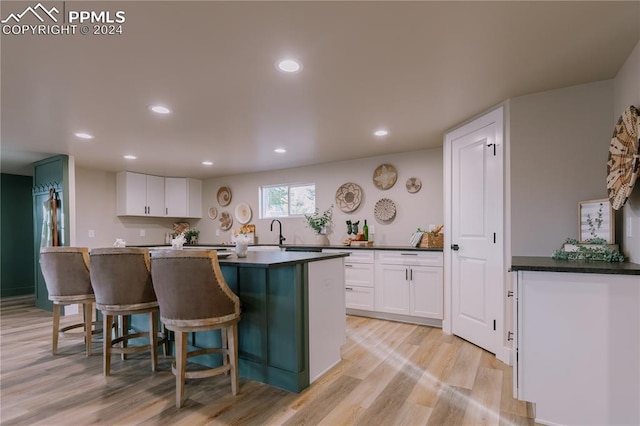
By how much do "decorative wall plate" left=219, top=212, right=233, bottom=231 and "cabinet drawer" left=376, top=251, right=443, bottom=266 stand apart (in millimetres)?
3402

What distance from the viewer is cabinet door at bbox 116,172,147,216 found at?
5723 millimetres

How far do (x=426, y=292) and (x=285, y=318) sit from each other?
2.18 m

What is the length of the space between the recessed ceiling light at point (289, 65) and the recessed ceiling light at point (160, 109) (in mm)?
1296

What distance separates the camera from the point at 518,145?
2.70m

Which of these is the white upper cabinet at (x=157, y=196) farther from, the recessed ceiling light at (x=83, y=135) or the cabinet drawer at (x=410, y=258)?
the cabinet drawer at (x=410, y=258)

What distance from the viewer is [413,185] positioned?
4586mm

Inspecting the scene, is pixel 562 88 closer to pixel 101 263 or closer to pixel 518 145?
pixel 518 145

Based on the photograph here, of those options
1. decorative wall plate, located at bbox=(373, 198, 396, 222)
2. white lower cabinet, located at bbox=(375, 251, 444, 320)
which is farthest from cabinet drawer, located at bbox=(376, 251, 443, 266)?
decorative wall plate, located at bbox=(373, 198, 396, 222)

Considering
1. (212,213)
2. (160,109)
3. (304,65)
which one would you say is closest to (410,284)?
(304,65)

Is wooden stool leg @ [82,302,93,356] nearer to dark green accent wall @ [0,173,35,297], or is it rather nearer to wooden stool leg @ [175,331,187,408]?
wooden stool leg @ [175,331,187,408]

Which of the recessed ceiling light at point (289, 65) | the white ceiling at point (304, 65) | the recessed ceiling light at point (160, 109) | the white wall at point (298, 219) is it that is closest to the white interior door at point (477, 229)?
the white ceiling at point (304, 65)

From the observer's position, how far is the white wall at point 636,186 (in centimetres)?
191

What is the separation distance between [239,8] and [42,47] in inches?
49.3

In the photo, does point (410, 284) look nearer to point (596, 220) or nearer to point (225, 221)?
point (596, 220)
